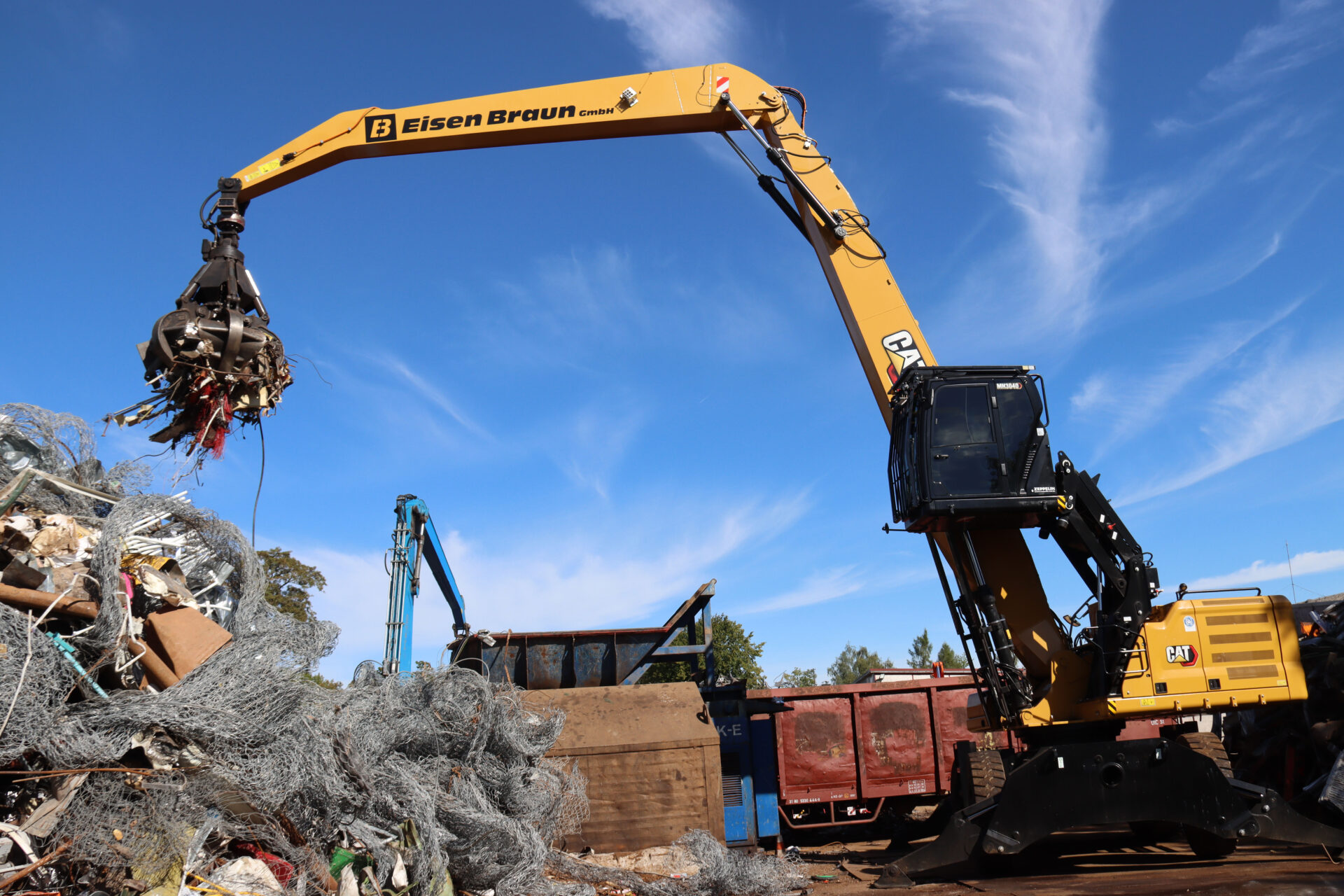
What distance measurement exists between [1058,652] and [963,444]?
7.51 ft

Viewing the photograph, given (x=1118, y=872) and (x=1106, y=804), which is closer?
(x=1106, y=804)

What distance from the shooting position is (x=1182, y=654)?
8211 mm

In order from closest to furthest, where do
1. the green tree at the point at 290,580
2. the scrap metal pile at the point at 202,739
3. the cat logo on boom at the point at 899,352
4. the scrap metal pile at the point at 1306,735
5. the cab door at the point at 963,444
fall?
the scrap metal pile at the point at 202,739 < the cab door at the point at 963,444 < the cat logo on boom at the point at 899,352 < the scrap metal pile at the point at 1306,735 < the green tree at the point at 290,580

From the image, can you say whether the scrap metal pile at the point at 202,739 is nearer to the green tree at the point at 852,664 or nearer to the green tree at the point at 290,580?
the green tree at the point at 290,580

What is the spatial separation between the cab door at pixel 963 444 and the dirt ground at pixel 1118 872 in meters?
3.36

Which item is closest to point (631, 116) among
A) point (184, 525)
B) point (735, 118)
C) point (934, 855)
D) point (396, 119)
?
point (735, 118)

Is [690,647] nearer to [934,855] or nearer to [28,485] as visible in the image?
[934,855]

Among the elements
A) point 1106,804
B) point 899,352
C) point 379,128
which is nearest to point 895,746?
point 1106,804

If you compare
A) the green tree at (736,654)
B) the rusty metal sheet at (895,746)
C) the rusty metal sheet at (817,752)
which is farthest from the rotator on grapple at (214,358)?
the green tree at (736,654)

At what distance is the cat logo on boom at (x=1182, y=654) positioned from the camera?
8.20 metres

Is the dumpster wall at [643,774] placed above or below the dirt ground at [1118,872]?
above

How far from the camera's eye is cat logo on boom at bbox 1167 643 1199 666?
26.9 feet

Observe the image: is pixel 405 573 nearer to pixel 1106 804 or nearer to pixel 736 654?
pixel 1106 804

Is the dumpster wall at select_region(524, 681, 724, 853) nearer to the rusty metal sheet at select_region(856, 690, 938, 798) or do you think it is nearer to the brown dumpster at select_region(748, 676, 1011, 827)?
the brown dumpster at select_region(748, 676, 1011, 827)
